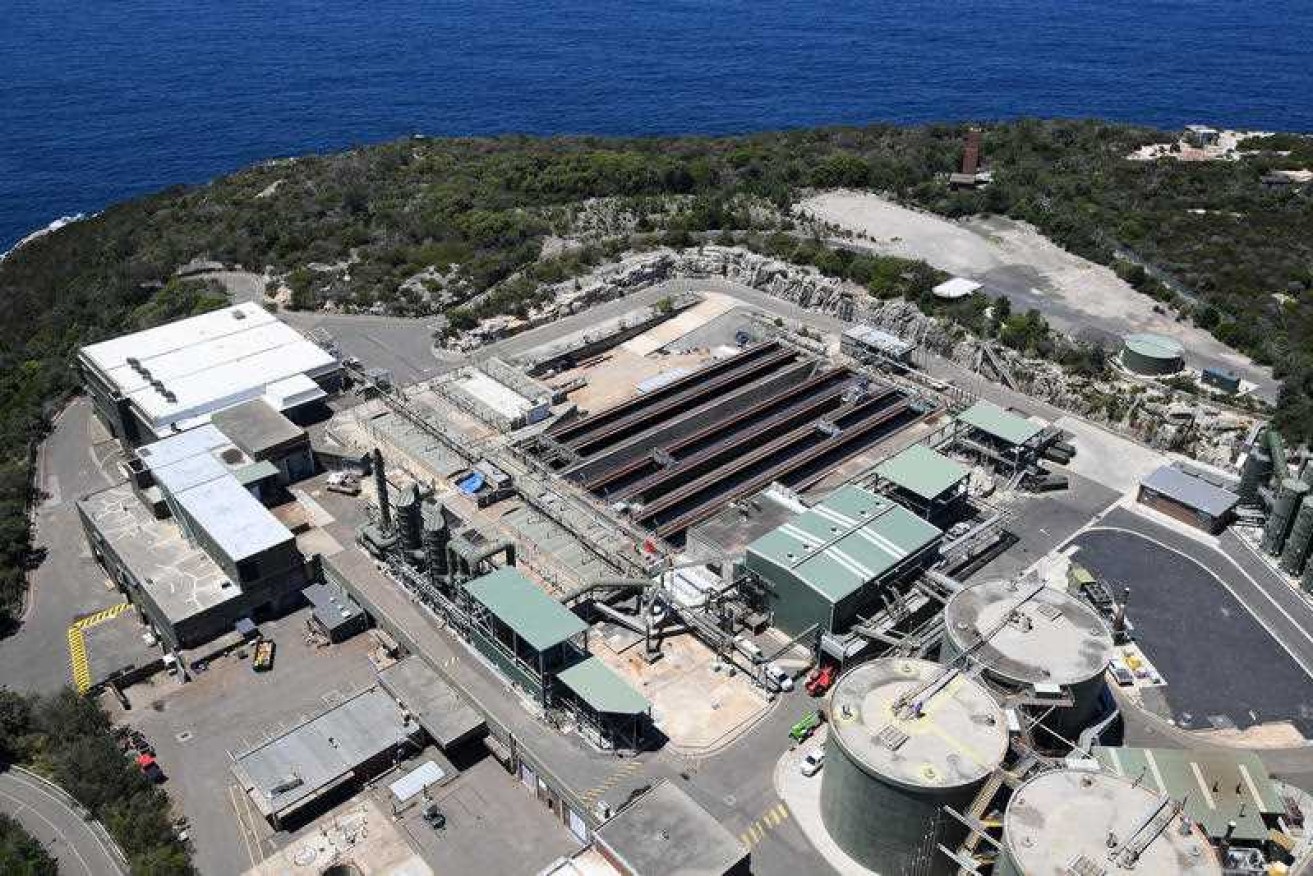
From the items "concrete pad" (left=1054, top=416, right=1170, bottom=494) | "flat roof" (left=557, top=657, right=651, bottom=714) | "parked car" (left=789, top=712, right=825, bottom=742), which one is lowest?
"parked car" (left=789, top=712, right=825, bottom=742)

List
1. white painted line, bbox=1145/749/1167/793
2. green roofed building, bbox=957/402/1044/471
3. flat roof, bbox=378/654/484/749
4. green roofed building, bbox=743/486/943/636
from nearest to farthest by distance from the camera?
white painted line, bbox=1145/749/1167/793 < flat roof, bbox=378/654/484/749 < green roofed building, bbox=743/486/943/636 < green roofed building, bbox=957/402/1044/471

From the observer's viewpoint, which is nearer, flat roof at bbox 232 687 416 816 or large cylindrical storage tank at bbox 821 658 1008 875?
large cylindrical storage tank at bbox 821 658 1008 875

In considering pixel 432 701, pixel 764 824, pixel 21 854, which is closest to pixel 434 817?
pixel 432 701

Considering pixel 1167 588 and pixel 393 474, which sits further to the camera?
pixel 393 474

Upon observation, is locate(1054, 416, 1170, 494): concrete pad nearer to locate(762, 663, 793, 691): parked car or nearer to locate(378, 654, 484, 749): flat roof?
locate(762, 663, 793, 691): parked car

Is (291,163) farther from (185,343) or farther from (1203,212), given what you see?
(1203,212)

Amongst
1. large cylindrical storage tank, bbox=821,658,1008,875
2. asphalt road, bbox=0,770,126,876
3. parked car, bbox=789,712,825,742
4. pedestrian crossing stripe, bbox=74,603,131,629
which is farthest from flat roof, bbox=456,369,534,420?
large cylindrical storage tank, bbox=821,658,1008,875

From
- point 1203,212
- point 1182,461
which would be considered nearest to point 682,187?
point 1203,212
